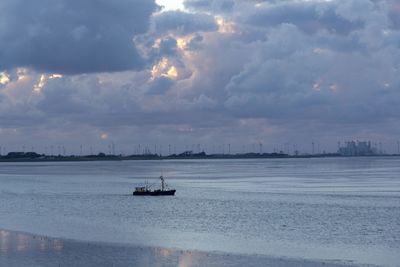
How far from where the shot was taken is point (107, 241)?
46.0 m

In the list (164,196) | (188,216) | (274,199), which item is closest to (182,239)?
(188,216)

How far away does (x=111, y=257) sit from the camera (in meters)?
38.5

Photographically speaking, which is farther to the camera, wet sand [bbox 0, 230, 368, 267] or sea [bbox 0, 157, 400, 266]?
sea [bbox 0, 157, 400, 266]

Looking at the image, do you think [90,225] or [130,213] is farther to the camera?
[130,213]

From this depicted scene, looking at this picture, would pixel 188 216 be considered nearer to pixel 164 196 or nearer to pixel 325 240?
pixel 325 240

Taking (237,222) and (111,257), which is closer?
(111,257)

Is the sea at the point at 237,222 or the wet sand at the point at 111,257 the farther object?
the sea at the point at 237,222

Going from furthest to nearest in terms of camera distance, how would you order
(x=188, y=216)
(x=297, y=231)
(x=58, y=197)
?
(x=58, y=197) → (x=188, y=216) → (x=297, y=231)

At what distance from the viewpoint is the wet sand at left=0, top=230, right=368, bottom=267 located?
3608 cm

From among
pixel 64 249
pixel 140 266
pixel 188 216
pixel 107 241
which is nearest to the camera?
pixel 140 266

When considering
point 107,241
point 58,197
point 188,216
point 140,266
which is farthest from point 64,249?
point 58,197

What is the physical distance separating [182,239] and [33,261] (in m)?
13.2

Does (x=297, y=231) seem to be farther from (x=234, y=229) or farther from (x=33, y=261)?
(x=33, y=261)

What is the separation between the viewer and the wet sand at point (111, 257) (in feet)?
118
